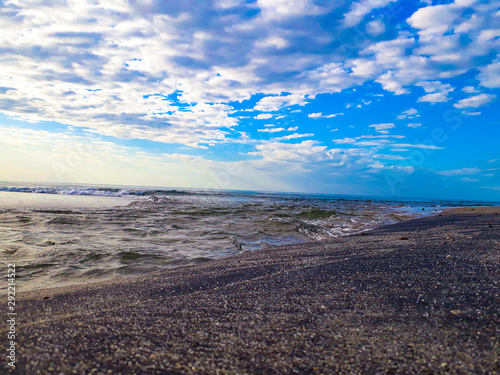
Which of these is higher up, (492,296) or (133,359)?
(492,296)

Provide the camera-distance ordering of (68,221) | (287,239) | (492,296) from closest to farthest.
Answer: (492,296) < (287,239) < (68,221)

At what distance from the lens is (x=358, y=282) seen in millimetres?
3457

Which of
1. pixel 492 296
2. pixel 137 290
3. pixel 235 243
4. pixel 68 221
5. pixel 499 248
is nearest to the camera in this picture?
pixel 492 296

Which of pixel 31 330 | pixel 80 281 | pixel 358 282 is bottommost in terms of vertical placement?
pixel 80 281

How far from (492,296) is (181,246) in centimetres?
637

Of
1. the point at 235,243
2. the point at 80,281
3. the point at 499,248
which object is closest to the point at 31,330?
the point at 80,281

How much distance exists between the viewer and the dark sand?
5.83 feet

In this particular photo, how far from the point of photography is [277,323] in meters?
2.37

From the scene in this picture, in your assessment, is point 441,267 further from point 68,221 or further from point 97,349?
point 68,221

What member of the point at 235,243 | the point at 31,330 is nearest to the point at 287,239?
the point at 235,243

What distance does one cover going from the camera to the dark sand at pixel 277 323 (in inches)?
69.9

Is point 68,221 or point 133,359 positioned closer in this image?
point 133,359

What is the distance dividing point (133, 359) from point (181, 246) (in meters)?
5.75

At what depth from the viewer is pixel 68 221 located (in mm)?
10500
